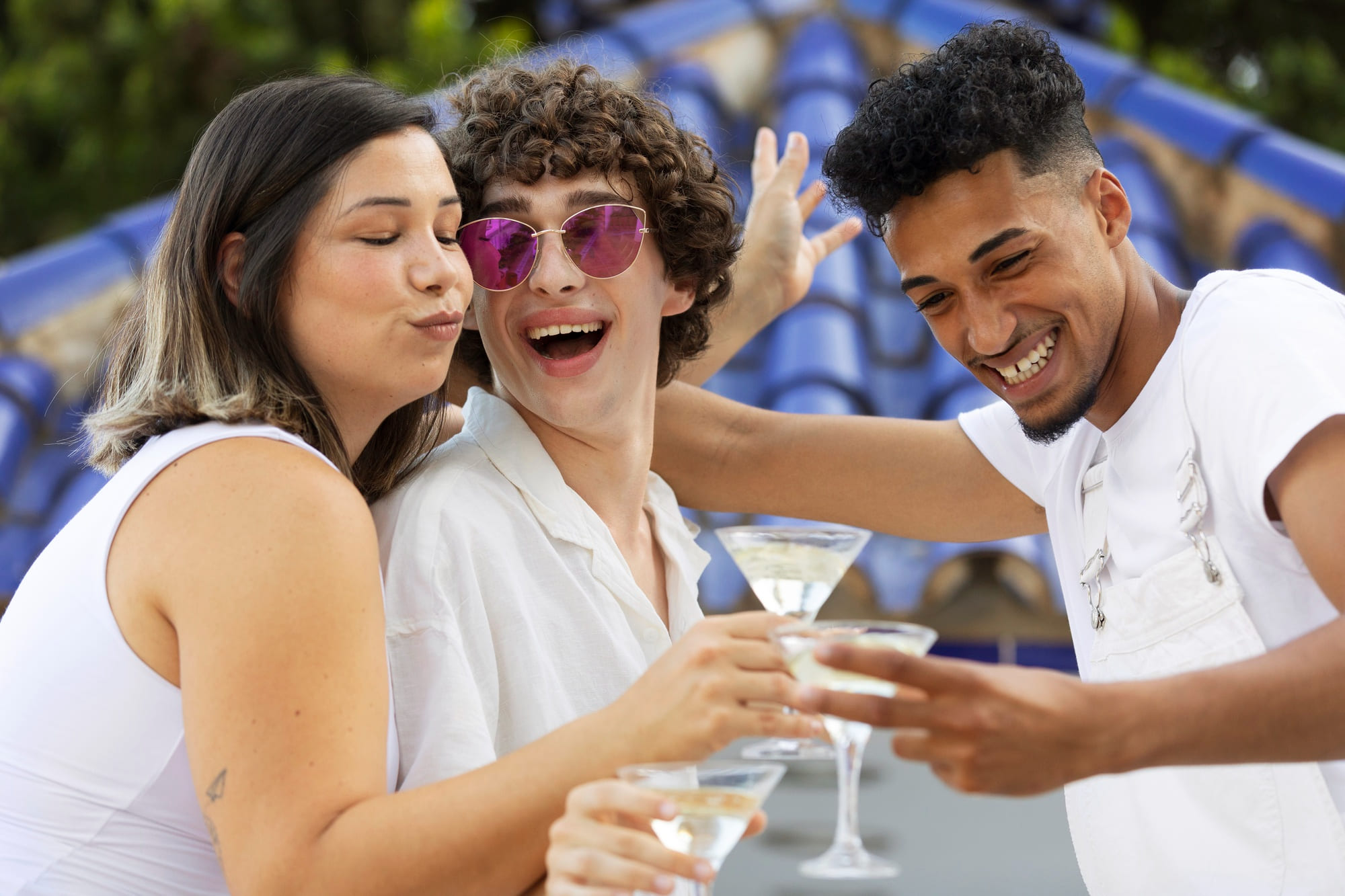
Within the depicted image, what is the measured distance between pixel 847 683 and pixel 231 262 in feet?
4.11

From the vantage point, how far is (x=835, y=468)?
3.36 m

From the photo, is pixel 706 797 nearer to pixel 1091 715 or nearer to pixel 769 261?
pixel 1091 715

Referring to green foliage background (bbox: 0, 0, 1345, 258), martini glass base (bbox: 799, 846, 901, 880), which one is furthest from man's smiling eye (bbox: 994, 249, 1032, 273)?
green foliage background (bbox: 0, 0, 1345, 258)

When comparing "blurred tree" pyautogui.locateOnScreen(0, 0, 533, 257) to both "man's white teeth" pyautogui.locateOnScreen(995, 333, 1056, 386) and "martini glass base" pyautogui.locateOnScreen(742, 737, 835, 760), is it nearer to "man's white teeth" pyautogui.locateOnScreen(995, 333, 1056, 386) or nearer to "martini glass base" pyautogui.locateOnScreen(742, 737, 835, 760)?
"man's white teeth" pyautogui.locateOnScreen(995, 333, 1056, 386)

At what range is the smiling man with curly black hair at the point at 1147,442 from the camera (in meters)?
2.04

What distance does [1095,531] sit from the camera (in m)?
2.68

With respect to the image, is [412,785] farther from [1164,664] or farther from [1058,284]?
[1058,284]

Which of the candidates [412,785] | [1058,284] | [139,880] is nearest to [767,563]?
[412,785]

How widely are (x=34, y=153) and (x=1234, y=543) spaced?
16.6 meters

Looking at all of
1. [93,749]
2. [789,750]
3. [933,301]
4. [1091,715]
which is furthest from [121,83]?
[1091,715]

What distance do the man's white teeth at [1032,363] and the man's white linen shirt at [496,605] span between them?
810 millimetres

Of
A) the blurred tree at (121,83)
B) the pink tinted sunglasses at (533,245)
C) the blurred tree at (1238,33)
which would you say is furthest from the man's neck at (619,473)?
the blurred tree at (1238,33)

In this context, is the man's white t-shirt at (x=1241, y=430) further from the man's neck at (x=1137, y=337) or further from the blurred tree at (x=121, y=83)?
the blurred tree at (x=121, y=83)

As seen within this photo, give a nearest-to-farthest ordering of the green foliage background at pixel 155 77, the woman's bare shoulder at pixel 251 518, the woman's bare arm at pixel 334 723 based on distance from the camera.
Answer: the woman's bare arm at pixel 334 723
the woman's bare shoulder at pixel 251 518
the green foliage background at pixel 155 77
